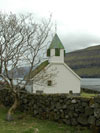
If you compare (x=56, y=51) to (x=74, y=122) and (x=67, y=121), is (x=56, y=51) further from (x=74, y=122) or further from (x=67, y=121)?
(x=74, y=122)

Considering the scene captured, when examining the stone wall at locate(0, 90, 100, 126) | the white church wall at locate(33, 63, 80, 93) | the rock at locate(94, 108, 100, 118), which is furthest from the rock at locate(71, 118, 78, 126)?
the white church wall at locate(33, 63, 80, 93)

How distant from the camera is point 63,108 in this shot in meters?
9.34

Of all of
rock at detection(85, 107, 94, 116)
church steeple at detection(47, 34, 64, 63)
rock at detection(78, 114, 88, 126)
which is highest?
church steeple at detection(47, 34, 64, 63)

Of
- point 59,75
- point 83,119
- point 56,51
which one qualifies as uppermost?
point 56,51

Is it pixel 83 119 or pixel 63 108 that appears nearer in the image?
pixel 83 119

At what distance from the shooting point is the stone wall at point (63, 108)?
7.87 meters

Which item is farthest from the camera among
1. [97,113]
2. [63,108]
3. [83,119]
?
[63,108]

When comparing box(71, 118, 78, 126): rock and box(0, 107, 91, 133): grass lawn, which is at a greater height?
box(71, 118, 78, 126): rock

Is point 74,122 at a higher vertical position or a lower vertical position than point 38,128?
higher

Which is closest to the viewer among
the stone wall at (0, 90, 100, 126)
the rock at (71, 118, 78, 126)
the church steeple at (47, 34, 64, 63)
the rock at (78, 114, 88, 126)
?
the stone wall at (0, 90, 100, 126)

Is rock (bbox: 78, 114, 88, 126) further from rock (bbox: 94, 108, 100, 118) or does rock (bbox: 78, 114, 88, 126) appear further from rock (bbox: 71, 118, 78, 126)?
rock (bbox: 94, 108, 100, 118)

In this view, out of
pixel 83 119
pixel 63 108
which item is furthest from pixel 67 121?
pixel 83 119

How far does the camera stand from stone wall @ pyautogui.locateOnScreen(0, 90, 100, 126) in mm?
7871

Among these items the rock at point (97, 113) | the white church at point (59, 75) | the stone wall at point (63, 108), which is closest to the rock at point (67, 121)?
the stone wall at point (63, 108)
